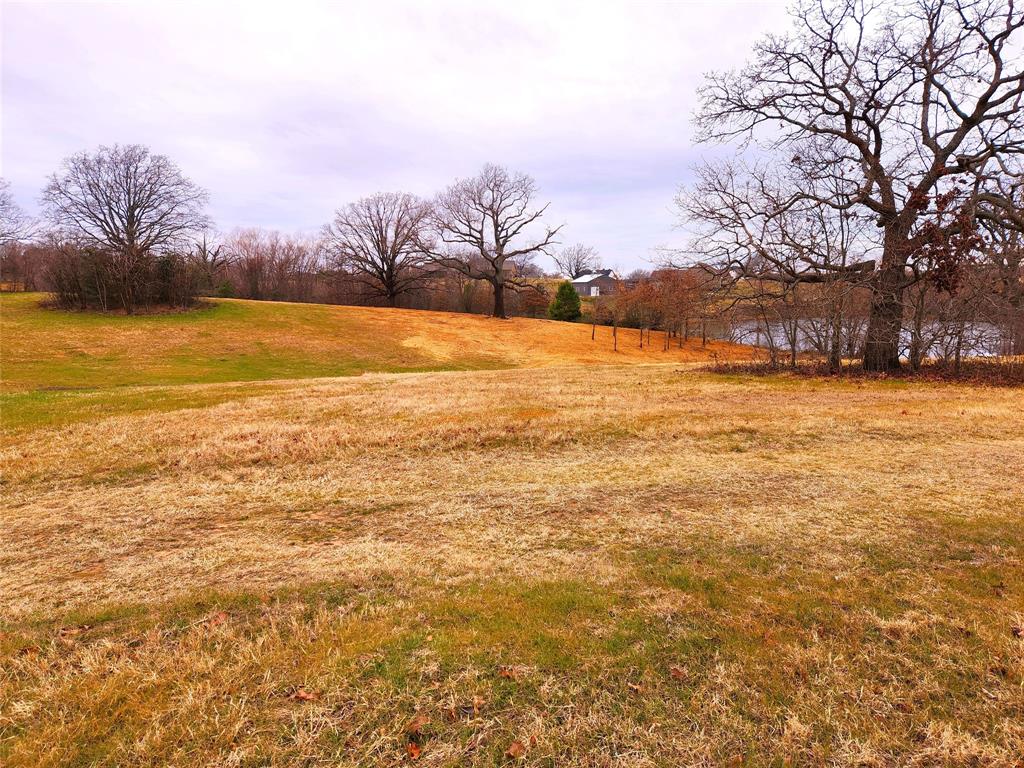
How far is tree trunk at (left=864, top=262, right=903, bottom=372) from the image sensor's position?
14273mm

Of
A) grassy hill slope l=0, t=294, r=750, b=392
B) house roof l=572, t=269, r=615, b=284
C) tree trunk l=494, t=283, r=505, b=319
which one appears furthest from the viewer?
house roof l=572, t=269, r=615, b=284

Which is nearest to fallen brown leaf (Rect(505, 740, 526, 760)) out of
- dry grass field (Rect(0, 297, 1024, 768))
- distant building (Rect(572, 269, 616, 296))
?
dry grass field (Rect(0, 297, 1024, 768))

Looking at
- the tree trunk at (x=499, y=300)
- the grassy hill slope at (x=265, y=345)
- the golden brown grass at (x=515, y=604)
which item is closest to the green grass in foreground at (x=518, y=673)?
the golden brown grass at (x=515, y=604)

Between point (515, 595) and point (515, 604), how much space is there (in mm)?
117

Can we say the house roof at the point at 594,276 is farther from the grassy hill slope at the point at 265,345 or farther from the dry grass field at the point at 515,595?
the dry grass field at the point at 515,595

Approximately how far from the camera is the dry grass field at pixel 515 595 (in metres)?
2.12

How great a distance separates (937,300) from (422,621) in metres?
18.1

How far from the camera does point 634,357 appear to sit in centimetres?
3972

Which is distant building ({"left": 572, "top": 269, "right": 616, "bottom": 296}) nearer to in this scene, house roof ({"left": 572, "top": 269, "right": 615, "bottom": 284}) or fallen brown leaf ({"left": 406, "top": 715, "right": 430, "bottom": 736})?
house roof ({"left": 572, "top": 269, "right": 615, "bottom": 284})

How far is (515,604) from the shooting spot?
3.11 meters

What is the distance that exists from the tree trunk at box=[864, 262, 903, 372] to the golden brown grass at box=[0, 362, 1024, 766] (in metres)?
8.80

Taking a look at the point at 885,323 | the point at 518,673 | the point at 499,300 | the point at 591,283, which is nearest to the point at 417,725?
the point at 518,673

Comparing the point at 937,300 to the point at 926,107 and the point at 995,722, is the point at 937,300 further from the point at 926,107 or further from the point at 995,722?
the point at 995,722

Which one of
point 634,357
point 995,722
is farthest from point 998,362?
point 634,357
